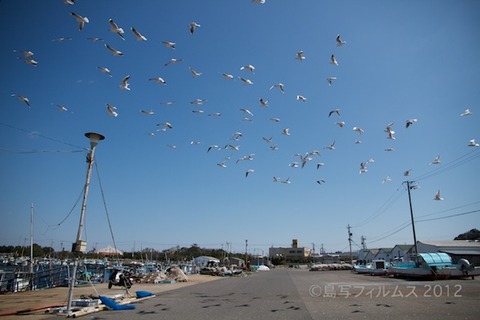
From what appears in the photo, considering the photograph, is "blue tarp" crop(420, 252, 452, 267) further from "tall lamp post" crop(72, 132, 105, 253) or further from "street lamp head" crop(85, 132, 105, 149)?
"street lamp head" crop(85, 132, 105, 149)

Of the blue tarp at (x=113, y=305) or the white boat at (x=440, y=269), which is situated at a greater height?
the blue tarp at (x=113, y=305)

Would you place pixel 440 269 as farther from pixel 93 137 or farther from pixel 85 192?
pixel 93 137

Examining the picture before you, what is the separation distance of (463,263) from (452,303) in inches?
728

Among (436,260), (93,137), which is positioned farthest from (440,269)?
(93,137)

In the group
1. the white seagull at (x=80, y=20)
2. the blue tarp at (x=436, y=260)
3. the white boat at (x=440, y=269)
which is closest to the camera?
the white seagull at (x=80, y=20)

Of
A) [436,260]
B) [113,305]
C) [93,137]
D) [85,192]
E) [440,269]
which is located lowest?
[440,269]

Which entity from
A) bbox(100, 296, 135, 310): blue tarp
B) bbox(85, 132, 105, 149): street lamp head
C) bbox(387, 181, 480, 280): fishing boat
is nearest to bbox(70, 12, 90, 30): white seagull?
bbox(85, 132, 105, 149): street lamp head

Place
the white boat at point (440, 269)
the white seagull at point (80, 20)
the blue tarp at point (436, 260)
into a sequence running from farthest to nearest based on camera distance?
the blue tarp at point (436, 260), the white boat at point (440, 269), the white seagull at point (80, 20)

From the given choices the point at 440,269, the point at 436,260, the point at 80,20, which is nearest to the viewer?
the point at 80,20

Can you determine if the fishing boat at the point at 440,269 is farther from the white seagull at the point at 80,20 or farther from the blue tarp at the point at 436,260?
the white seagull at the point at 80,20

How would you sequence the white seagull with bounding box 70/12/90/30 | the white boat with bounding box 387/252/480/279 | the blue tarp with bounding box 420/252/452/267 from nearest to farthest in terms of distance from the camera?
the white seagull with bounding box 70/12/90/30 < the white boat with bounding box 387/252/480/279 < the blue tarp with bounding box 420/252/452/267

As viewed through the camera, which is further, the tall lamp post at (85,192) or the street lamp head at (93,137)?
the street lamp head at (93,137)

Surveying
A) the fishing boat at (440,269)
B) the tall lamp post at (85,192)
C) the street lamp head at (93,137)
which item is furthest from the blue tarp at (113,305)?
the fishing boat at (440,269)

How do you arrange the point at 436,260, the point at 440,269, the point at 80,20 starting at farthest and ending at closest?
the point at 436,260, the point at 440,269, the point at 80,20
